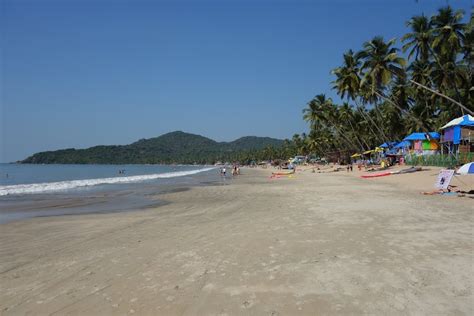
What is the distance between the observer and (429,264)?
5.70 metres

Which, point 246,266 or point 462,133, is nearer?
point 246,266

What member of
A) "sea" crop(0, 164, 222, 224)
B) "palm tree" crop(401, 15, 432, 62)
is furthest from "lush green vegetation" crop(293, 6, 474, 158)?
"sea" crop(0, 164, 222, 224)

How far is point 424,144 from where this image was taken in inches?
1590

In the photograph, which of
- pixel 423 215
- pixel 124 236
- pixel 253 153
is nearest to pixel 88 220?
Result: pixel 124 236

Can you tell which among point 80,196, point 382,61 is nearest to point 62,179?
point 80,196

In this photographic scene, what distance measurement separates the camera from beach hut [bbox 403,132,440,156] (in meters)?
38.6

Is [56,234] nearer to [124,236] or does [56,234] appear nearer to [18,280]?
[124,236]

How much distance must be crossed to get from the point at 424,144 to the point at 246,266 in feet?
132

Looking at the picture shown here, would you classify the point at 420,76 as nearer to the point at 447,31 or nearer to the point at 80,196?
the point at 447,31

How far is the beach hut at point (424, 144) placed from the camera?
38.6 meters

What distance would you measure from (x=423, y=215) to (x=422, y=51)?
30.9 m

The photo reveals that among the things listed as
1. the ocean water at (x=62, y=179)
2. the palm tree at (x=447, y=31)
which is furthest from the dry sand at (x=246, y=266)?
the palm tree at (x=447, y=31)

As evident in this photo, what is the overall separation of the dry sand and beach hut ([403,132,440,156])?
104 ft

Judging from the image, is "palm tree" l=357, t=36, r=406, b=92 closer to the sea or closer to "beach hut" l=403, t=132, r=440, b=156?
"beach hut" l=403, t=132, r=440, b=156
